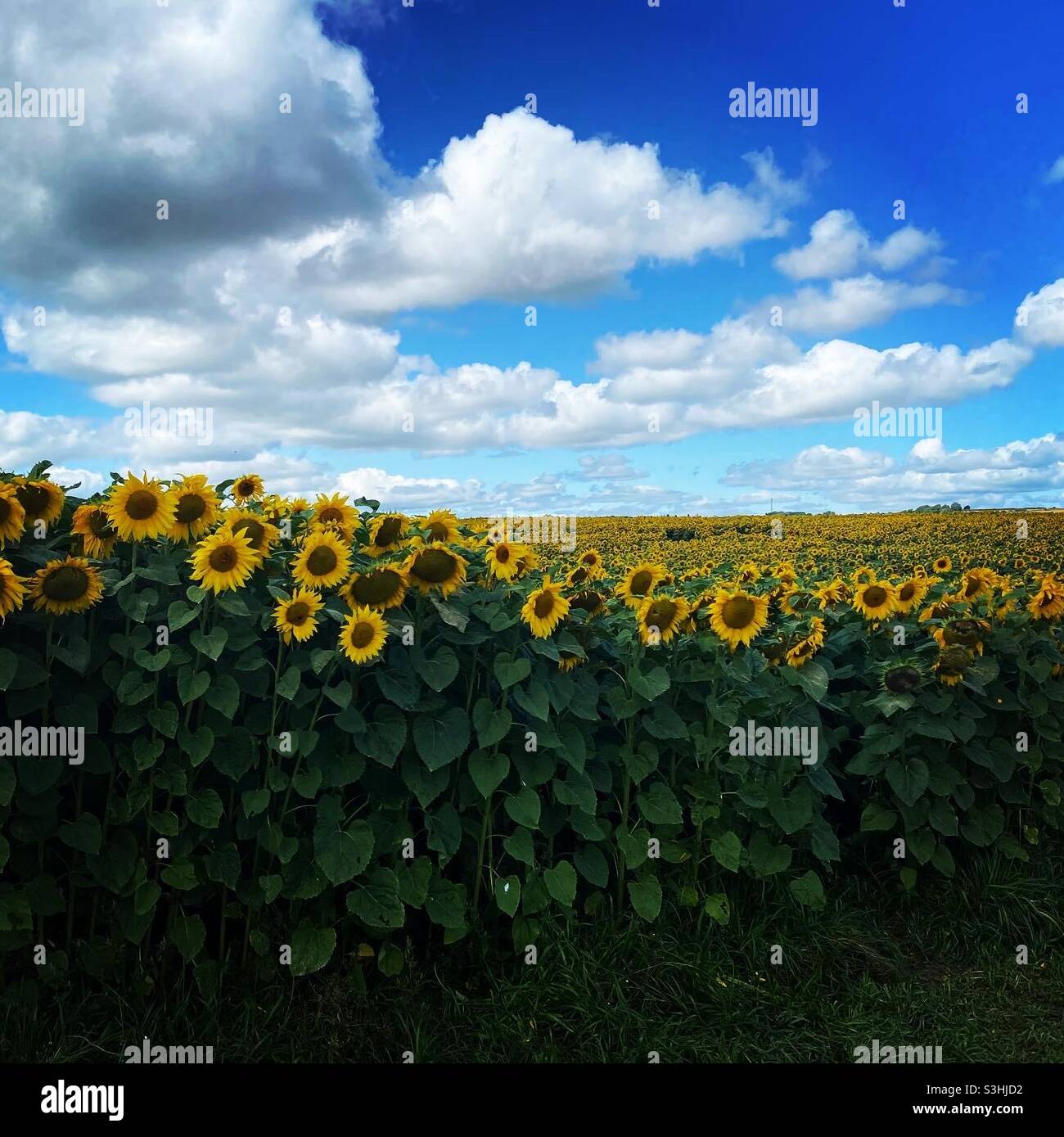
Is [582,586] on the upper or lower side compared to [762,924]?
upper

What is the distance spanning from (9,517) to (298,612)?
1285 mm

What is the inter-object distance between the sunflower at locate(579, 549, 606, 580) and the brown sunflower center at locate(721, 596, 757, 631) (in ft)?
2.77

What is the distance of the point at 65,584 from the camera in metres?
3.98

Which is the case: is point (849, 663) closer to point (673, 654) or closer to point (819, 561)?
point (673, 654)

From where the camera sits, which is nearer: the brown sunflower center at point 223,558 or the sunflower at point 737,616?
the brown sunflower center at point 223,558

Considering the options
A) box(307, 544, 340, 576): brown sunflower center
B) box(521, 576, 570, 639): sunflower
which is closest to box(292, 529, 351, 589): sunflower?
box(307, 544, 340, 576): brown sunflower center

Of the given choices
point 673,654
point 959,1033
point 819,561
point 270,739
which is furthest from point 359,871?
point 819,561

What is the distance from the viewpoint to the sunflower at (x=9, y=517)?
402 centimetres

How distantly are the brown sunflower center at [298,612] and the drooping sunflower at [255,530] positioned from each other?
14.3 inches

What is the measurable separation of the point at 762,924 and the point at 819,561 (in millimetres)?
16747

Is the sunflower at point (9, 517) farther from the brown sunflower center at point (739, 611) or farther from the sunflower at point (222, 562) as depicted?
the brown sunflower center at point (739, 611)

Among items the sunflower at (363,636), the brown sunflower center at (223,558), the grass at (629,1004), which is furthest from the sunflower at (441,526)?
the grass at (629,1004)

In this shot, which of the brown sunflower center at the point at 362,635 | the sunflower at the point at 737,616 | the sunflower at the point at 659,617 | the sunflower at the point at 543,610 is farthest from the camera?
the sunflower at the point at 737,616

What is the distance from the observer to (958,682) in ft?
17.8
